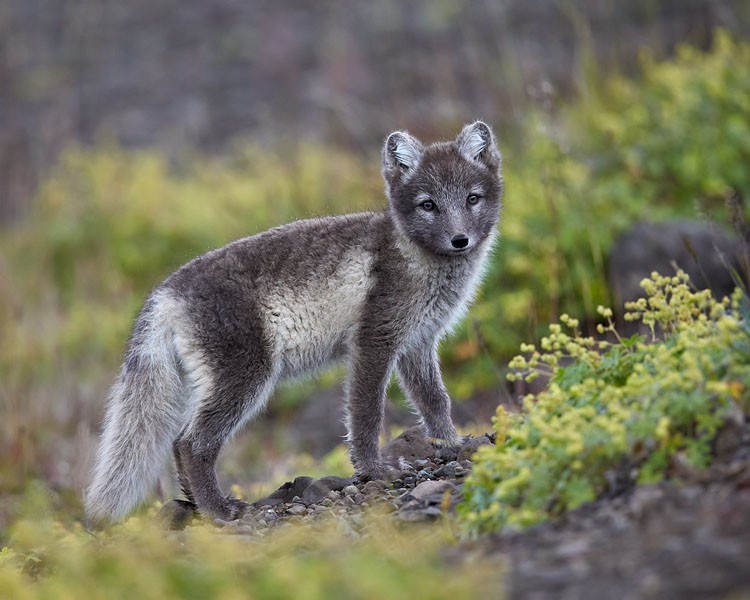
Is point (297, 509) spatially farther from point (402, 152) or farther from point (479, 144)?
point (479, 144)

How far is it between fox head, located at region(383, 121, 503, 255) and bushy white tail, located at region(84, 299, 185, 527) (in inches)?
59.8

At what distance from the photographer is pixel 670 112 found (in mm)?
9484

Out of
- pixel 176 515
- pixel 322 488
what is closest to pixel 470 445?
pixel 322 488

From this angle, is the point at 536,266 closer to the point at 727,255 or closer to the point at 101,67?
the point at 727,255

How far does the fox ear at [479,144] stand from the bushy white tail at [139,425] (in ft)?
6.71

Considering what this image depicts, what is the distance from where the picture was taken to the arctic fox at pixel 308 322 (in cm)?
516

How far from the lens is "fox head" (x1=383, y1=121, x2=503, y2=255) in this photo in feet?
18.4

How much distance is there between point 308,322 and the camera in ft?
17.8

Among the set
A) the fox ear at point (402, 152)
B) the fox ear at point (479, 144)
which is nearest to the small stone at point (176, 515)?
the fox ear at point (402, 152)

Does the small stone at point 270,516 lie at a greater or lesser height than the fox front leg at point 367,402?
lesser

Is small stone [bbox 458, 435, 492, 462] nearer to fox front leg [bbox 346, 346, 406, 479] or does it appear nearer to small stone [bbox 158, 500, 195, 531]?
fox front leg [bbox 346, 346, 406, 479]

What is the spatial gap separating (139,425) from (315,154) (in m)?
7.28

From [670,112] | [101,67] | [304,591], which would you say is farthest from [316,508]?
[101,67]

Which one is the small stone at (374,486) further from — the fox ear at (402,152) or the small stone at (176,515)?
the fox ear at (402,152)
